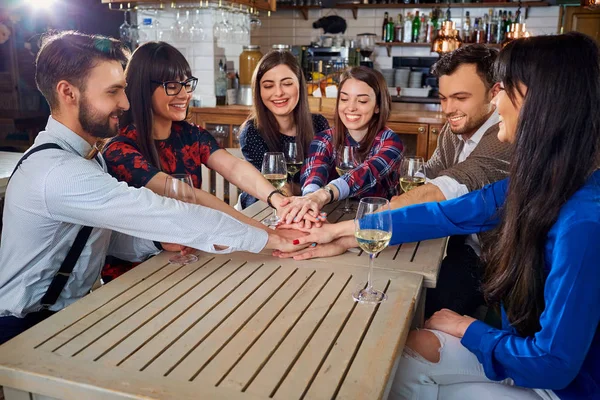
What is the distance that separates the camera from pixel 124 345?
3.70ft

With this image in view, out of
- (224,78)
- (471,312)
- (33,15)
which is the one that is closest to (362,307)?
(471,312)

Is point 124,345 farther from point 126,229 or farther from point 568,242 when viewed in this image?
point 568,242

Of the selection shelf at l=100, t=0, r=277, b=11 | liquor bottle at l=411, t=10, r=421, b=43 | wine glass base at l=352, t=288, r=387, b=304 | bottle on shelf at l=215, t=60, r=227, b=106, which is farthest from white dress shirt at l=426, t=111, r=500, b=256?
liquor bottle at l=411, t=10, r=421, b=43

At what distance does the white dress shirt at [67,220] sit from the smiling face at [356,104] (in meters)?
1.13

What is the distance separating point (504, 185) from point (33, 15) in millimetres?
5561

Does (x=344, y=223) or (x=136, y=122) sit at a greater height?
(x=136, y=122)

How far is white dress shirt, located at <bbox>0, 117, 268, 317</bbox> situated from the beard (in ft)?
0.15

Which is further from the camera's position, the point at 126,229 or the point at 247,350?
the point at 126,229

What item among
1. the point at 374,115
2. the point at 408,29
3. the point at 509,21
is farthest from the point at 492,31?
the point at 374,115

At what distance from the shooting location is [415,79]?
275 inches

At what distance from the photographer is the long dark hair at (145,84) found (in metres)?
2.13

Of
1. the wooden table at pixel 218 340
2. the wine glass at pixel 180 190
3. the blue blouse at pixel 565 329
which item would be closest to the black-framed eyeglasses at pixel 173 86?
the wine glass at pixel 180 190

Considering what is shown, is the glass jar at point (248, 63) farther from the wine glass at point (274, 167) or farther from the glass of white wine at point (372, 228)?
the glass of white wine at point (372, 228)

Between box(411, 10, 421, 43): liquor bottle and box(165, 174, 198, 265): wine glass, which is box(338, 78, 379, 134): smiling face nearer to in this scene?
box(165, 174, 198, 265): wine glass
